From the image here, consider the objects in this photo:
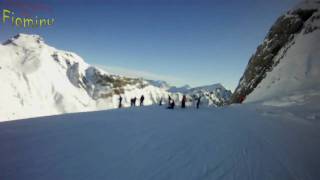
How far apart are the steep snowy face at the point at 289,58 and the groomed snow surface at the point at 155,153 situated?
74.9 feet

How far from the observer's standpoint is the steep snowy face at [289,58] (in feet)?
111

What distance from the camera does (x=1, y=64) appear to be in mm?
184000

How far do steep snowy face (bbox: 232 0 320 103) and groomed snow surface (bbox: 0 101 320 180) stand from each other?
22.8 metres

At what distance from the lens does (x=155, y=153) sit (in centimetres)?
906

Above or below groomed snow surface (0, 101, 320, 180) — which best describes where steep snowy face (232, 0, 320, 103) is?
above

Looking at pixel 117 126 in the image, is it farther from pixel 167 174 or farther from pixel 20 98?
pixel 20 98

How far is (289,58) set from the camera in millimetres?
40656

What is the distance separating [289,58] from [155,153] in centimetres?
4047

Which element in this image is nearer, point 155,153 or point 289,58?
point 155,153

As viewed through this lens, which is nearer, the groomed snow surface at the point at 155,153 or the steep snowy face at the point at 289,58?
the groomed snow surface at the point at 155,153

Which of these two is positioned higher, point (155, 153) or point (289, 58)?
point (289, 58)

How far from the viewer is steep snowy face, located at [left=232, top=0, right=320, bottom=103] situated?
1331 inches

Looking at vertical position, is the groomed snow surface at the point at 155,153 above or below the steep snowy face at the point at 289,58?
below

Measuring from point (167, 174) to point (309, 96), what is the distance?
26186 millimetres
